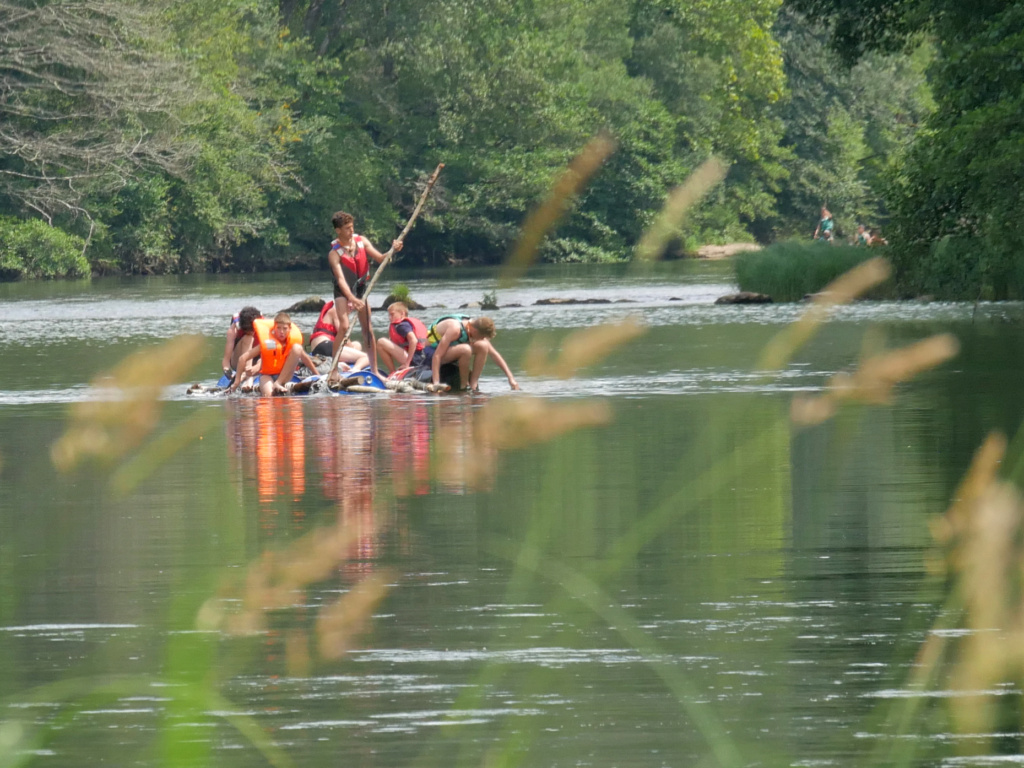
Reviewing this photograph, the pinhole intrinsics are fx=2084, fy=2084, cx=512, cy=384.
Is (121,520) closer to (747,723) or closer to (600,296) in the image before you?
(747,723)

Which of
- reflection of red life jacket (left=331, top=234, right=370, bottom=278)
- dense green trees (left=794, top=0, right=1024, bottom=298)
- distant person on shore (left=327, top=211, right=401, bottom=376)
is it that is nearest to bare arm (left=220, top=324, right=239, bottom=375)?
distant person on shore (left=327, top=211, right=401, bottom=376)

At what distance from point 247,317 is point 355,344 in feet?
4.23

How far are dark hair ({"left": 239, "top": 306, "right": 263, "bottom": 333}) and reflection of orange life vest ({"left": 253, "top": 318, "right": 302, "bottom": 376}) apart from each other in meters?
0.19

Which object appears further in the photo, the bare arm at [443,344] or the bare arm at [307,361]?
the bare arm at [307,361]

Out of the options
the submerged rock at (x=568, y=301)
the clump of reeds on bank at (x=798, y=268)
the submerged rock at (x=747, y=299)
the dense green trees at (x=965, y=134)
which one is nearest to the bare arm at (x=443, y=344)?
the dense green trees at (x=965, y=134)

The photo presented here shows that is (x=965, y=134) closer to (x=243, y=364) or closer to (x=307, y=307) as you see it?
(x=243, y=364)

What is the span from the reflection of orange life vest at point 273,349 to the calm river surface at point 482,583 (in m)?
1.28

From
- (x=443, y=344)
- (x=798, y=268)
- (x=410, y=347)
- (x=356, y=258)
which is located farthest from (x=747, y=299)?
(x=443, y=344)

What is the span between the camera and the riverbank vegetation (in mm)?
60781

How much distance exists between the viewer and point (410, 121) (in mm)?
74875

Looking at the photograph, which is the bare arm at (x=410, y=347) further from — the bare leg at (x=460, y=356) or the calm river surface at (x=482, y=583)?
the calm river surface at (x=482, y=583)

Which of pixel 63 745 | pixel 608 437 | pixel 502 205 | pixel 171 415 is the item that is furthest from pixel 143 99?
pixel 63 745

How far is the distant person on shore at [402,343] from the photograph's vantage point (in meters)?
20.3

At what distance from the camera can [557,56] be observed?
240ft
